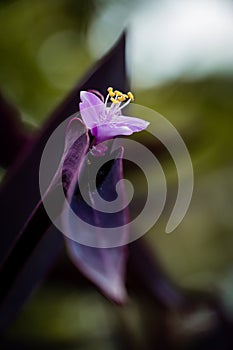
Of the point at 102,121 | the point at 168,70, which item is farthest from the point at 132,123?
the point at 168,70

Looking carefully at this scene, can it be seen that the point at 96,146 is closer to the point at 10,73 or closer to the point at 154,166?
the point at 154,166

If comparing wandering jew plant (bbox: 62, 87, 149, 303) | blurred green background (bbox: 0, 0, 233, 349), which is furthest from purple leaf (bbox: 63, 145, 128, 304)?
blurred green background (bbox: 0, 0, 233, 349)

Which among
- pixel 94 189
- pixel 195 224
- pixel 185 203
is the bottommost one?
pixel 195 224

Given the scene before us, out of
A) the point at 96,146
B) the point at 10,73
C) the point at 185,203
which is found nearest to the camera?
the point at 96,146

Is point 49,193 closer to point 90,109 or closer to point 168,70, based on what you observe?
point 90,109

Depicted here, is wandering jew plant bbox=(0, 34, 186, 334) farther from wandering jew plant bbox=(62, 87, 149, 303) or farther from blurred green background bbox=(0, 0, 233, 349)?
blurred green background bbox=(0, 0, 233, 349)

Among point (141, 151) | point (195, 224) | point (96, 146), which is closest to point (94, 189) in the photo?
point (96, 146)
